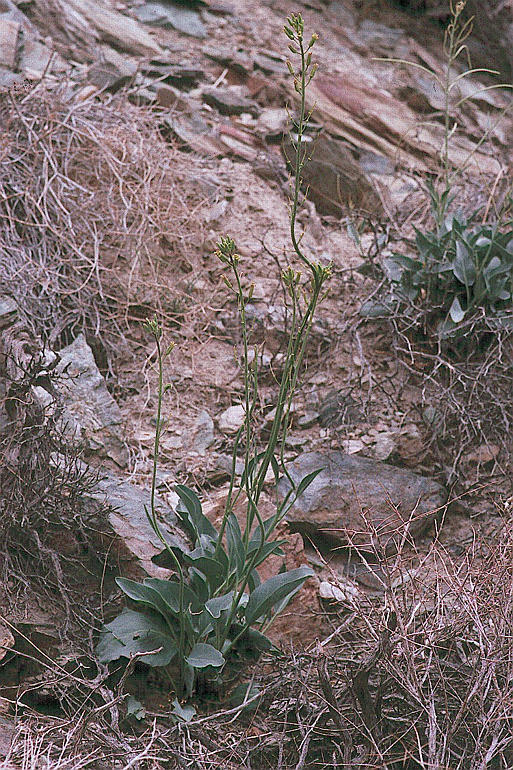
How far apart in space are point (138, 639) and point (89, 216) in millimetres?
1546

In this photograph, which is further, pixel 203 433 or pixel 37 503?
pixel 203 433

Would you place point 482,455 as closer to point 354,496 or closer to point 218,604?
point 354,496

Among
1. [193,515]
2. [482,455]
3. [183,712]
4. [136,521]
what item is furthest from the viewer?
[482,455]

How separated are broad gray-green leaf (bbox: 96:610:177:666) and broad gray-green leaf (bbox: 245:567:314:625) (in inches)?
6.7

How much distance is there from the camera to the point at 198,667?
150 cm

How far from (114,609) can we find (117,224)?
4.56ft

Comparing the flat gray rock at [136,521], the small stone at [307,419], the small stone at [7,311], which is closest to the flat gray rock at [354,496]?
the small stone at [307,419]

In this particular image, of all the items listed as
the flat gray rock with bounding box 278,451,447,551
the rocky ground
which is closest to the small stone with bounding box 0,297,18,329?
the rocky ground

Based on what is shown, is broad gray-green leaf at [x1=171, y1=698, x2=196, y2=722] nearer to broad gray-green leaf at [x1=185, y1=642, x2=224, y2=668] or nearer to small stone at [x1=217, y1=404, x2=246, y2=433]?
broad gray-green leaf at [x1=185, y1=642, x2=224, y2=668]

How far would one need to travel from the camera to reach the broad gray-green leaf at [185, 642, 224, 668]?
150 cm

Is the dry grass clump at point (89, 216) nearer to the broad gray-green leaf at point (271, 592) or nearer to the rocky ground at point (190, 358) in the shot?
the rocky ground at point (190, 358)

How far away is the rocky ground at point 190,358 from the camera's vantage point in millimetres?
→ 1646

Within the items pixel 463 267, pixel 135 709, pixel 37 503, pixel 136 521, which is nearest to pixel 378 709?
pixel 135 709

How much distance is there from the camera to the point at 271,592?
161 centimetres
